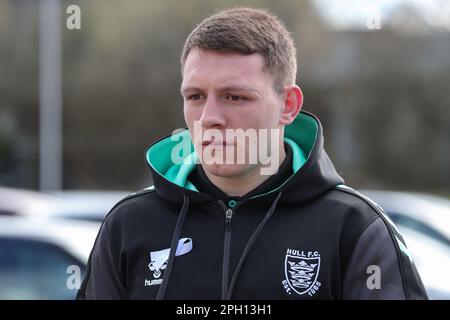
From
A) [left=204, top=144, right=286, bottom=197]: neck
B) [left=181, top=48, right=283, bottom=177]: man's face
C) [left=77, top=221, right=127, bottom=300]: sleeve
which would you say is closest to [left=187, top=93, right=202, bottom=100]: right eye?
[left=181, top=48, right=283, bottom=177]: man's face

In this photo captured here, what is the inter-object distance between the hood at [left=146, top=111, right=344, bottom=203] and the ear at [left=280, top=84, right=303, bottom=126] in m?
0.11

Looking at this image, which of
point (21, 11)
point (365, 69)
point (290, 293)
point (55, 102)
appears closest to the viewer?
point (290, 293)

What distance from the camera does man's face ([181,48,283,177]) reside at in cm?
225

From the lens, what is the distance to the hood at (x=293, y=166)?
2338 mm

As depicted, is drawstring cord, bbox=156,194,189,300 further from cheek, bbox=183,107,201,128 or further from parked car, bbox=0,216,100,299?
parked car, bbox=0,216,100,299

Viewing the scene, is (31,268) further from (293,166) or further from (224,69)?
(224,69)

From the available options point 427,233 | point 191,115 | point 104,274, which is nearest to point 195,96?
point 191,115

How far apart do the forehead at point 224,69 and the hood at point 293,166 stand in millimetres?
297

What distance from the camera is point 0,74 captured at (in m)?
26.0

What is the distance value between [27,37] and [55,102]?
4.63 meters

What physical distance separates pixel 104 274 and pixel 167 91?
2250 cm

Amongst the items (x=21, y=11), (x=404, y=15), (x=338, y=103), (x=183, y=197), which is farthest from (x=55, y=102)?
(x=183, y=197)

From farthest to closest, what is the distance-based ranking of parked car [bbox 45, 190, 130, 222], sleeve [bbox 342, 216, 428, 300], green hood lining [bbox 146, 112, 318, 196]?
1. parked car [bbox 45, 190, 130, 222]
2. green hood lining [bbox 146, 112, 318, 196]
3. sleeve [bbox 342, 216, 428, 300]

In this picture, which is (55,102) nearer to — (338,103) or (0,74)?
(0,74)
